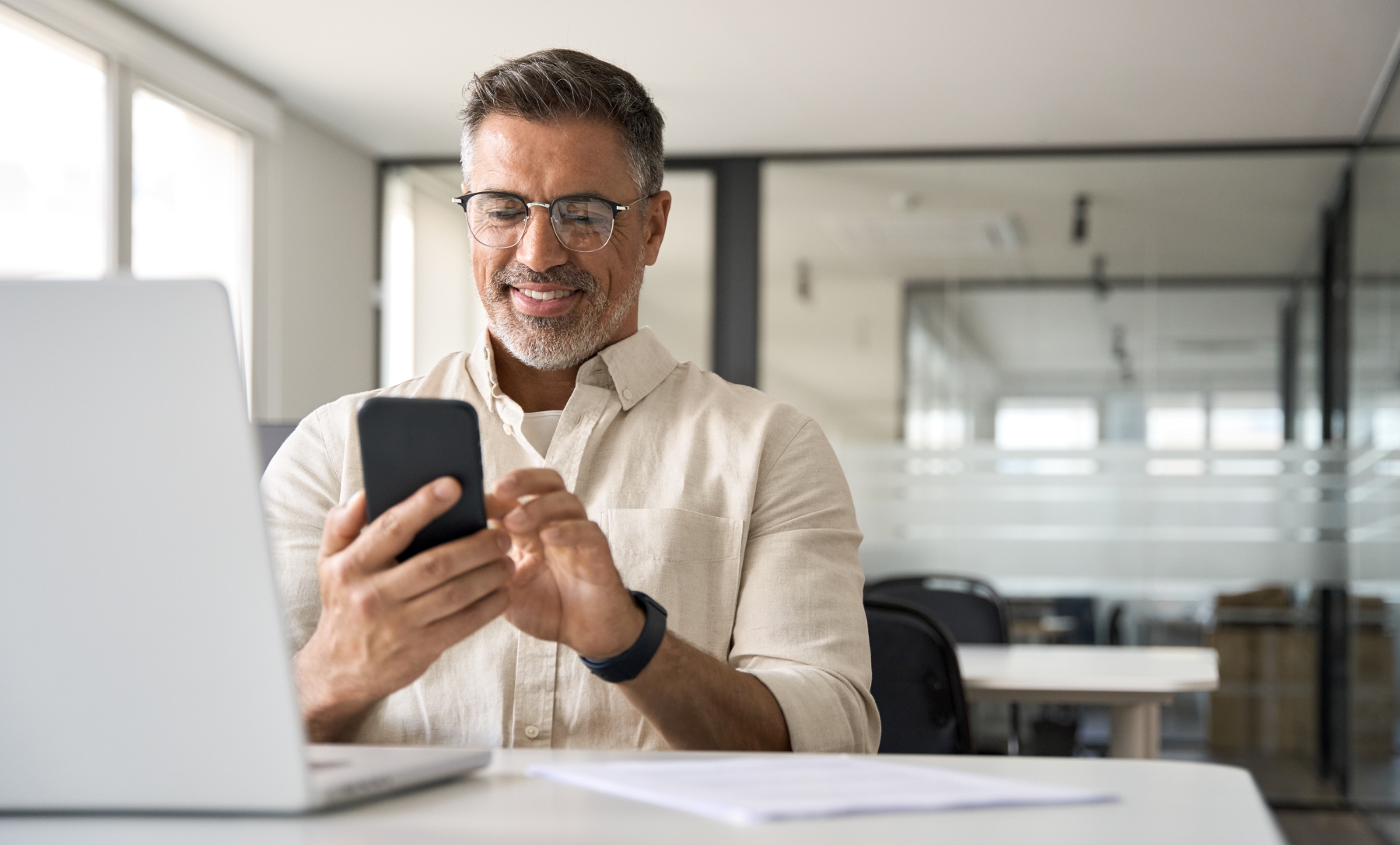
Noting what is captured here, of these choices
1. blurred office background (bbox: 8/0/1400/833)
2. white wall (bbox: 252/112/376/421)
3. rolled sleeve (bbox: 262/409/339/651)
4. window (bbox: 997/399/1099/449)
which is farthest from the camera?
window (bbox: 997/399/1099/449)

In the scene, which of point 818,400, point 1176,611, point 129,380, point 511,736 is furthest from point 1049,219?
point 129,380

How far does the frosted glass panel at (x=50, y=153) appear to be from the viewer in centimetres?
357

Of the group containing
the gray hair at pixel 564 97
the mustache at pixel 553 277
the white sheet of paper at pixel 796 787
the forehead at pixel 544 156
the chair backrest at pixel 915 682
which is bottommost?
the chair backrest at pixel 915 682

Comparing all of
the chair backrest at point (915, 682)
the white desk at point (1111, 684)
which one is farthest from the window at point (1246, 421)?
the chair backrest at point (915, 682)

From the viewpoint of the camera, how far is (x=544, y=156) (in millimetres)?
1475

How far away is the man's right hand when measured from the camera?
0.88 meters

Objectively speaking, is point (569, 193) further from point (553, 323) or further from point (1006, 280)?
point (1006, 280)

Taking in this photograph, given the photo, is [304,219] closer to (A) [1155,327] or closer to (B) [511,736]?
(A) [1155,327]

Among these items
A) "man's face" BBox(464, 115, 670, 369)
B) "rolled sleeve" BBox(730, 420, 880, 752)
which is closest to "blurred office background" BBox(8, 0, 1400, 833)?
"man's face" BBox(464, 115, 670, 369)

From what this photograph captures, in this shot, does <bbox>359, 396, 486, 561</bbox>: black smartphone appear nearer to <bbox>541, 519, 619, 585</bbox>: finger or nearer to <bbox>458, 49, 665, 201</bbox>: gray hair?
<bbox>541, 519, 619, 585</bbox>: finger

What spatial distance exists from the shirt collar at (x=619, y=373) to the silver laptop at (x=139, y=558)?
84 cm

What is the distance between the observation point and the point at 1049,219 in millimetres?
5387

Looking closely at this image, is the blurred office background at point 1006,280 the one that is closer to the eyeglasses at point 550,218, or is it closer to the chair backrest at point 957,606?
the chair backrest at point 957,606

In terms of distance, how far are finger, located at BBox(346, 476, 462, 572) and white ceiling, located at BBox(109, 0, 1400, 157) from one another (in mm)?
3322
